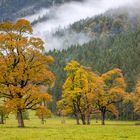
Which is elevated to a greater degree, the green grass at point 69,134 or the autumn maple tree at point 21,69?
the autumn maple tree at point 21,69

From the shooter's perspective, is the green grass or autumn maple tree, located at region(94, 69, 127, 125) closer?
the green grass

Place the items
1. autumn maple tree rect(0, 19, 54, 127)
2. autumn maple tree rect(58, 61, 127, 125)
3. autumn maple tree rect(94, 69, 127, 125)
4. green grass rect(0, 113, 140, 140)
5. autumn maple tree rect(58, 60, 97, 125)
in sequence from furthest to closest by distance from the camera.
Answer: autumn maple tree rect(94, 69, 127, 125)
autumn maple tree rect(58, 61, 127, 125)
autumn maple tree rect(58, 60, 97, 125)
autumn maple tree rect(0, 19, 54, 127)
green grass rect(0, 113, 140, 140)

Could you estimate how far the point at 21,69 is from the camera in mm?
60781

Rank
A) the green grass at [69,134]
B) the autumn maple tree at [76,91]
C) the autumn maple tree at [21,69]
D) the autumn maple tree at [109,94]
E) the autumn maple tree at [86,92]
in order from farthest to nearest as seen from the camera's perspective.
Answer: the autumn maple tree at [109,94], the autumn maple tree at [86,92], the autumn maple tree at [76,91], the autumn maple tree at [21,69], the green grass at [69,134]

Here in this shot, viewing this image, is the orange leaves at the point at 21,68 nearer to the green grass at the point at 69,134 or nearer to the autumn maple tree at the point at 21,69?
the autumn maple tree at the point at 21,69

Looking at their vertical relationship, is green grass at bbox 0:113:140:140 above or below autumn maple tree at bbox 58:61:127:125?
below

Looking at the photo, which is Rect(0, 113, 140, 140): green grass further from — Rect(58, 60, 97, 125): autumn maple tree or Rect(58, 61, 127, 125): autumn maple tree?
Rect(58, 61, 127, 125): autumn maple tree

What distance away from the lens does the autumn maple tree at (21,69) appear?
2397 inches

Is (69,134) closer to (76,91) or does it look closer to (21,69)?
(21,69)

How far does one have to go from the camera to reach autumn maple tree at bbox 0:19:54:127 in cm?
6088

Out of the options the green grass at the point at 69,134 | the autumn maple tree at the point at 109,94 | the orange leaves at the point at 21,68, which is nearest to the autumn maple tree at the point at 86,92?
the autumn maple tree at the point at 109,94

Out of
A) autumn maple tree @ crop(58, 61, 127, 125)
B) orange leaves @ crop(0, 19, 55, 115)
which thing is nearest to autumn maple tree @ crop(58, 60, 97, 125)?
autumn maple tree @ crop(58, 61, 127, 125)

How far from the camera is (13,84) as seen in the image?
62.3m

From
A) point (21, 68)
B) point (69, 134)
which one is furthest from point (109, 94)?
point (69, 134)
